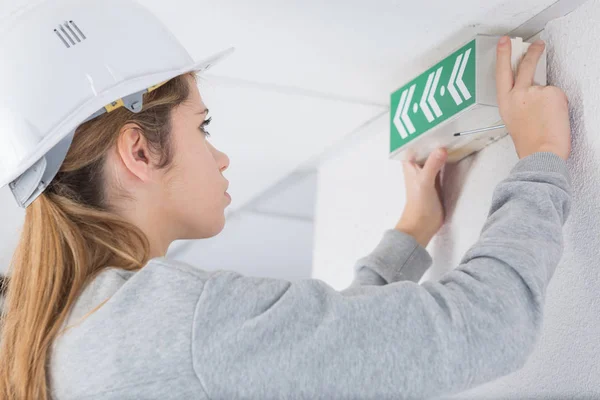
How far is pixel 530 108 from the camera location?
103cm

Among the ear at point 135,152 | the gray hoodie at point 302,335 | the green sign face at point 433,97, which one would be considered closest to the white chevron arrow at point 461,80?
the green sign face at point 433,97

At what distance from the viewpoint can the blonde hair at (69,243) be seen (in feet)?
3.04

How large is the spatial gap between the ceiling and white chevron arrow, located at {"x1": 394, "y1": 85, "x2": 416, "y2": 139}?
36 millimetres

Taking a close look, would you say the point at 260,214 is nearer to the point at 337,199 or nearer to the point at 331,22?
the point at 337,199

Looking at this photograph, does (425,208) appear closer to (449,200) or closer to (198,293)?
(449,200)

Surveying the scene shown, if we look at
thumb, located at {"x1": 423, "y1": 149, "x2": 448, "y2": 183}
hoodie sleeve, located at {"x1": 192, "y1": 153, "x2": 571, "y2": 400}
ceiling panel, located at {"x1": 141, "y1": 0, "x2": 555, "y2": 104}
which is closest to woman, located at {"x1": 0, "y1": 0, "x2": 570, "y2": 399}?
hoodie sleeve, located at {"x1": 192, "y1": 153, "x2": 571, "y2": 400}

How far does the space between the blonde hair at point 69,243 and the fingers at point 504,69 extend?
0.47 meters

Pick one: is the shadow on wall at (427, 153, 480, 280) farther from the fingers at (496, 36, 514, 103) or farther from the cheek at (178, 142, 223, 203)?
the cheek at (178, 142, 223, 203)

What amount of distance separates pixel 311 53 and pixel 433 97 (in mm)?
218

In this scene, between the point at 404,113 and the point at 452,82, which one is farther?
the point at 404,113

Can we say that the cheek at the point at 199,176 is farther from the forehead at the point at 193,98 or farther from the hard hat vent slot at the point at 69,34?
the hard hat vent slot at the point at 69,34

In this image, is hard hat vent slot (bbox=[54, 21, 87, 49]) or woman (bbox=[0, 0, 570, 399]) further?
hard hat vent slot (bbox=[54, 21, 87, 49])

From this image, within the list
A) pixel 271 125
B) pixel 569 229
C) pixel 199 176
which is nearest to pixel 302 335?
pixel 199 176

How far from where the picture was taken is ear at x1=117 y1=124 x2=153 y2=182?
991 mm
